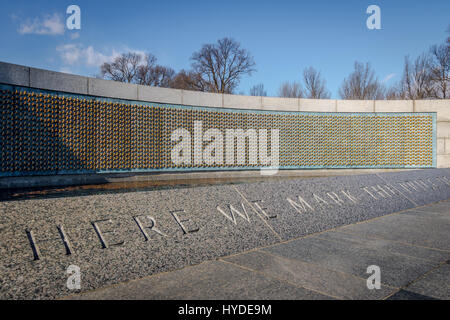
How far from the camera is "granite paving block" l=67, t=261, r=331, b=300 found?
2.40 m

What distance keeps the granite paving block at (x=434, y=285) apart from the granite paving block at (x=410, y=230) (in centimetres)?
105

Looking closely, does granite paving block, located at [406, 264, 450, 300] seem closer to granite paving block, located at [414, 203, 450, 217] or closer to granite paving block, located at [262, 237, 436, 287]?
granite paving block, located at [262, 237, 436, 287]

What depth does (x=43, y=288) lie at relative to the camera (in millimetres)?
2537

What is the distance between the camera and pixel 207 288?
255 centimetres

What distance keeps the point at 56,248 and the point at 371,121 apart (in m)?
11.5

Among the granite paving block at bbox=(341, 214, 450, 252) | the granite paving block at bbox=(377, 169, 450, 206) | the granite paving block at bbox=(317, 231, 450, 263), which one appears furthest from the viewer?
the granite paving block at bbox=(377, 169, 450, 206)

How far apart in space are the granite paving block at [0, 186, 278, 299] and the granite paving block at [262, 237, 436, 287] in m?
0.50

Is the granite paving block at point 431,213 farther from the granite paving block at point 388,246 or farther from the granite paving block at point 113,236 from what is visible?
the granite paving block at point 113,236

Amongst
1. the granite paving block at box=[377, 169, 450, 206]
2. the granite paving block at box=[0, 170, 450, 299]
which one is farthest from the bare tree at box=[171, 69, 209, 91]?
the granite paving block at box=[0, 170, 450, 299]

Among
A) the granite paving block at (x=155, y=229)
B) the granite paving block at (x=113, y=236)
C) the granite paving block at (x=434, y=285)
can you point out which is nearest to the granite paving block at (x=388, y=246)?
the granite paving block at (x=155, y=229)

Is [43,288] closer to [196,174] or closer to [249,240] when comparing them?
[249,240]

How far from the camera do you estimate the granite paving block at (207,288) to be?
240cm
